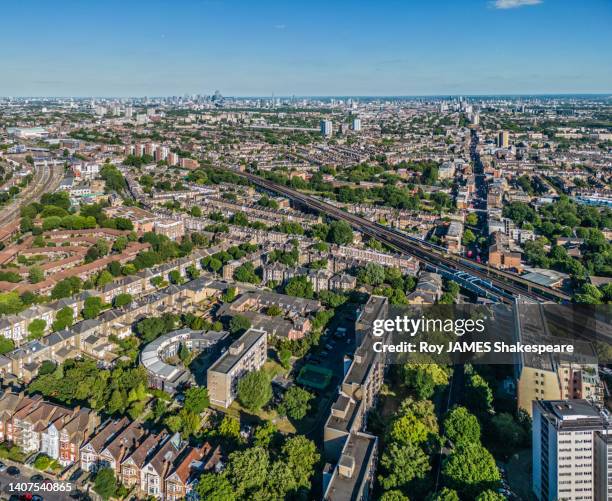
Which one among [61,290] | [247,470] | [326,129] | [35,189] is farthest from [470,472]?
[326,129]

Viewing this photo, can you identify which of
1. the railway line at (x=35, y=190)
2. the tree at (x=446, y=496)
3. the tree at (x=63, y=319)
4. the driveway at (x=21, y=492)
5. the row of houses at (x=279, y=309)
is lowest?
the driveway at (x=21, y=492)

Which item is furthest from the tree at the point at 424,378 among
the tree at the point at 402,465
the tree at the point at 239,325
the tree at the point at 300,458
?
the tree at the point at 239,325

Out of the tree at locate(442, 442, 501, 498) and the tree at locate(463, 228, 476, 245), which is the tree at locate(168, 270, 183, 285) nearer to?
the tree at locate(442, 442, 501, 498)

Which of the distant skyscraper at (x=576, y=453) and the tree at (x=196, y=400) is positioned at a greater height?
the distant skyscraper at (x=576, y=453)

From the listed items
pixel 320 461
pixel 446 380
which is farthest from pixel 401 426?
pixel 446 380

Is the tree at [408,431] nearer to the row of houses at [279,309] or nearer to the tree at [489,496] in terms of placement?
the tree at [489,496]

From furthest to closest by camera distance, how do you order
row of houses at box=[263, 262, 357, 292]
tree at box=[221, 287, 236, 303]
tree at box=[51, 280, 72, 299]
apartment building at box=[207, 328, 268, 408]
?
1. row of houses at box=[263, 262, 357, 292]
2. tree at box=[221, 287, 236, 303]
3. tree at box=[51, 280, 72, 299]
4. apartment building at box=[207, 328, 268, 408]

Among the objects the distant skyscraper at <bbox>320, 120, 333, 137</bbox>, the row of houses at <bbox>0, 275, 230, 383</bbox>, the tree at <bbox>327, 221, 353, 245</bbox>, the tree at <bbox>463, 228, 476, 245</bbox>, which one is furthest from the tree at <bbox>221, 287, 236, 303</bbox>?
the distant skyscraper at <bbox>320, 120, 333, 137</bbox>
